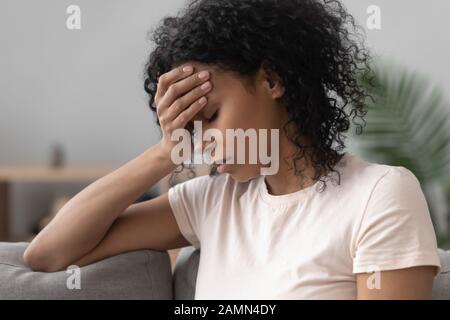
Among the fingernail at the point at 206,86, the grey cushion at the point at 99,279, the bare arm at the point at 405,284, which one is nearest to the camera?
the bare arm at the point at 405,284

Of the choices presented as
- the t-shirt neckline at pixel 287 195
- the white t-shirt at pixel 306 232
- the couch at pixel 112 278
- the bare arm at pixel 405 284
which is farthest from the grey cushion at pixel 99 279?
the bare arm at pixel 405 284

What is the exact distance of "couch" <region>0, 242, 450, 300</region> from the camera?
60.6 inches

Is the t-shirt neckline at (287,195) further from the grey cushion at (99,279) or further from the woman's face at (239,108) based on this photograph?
the grey cushion at (99,279)

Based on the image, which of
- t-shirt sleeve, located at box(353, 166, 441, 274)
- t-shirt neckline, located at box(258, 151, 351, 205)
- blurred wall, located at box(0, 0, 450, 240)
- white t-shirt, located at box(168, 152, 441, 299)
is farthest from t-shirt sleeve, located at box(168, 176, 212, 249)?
blurred wall, located at box(0, 0, 450, 240)

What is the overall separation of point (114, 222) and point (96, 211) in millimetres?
63

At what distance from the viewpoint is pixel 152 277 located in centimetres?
162

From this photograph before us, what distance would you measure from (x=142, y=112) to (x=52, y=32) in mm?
668

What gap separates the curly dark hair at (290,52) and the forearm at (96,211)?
0.22m

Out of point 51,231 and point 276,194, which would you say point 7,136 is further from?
point 276,194

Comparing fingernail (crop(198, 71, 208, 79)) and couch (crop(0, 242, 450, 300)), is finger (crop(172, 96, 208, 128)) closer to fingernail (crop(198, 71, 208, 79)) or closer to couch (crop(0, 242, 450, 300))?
fingernail (crop(198, 71, 208, 79))

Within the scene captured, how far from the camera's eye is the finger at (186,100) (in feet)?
4.48

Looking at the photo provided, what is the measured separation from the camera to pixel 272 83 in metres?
1.41

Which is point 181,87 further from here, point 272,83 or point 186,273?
point 186,273

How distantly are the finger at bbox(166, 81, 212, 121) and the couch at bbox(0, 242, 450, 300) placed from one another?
13.9 inches
